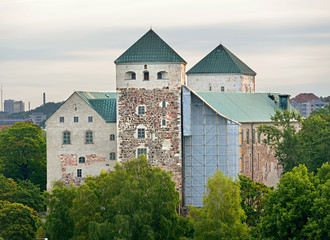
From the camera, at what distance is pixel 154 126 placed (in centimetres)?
7531

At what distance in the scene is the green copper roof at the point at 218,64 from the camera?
101m

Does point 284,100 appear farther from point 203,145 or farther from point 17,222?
point 17,222

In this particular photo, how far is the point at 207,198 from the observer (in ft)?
194

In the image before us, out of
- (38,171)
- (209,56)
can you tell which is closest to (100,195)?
(38,171)

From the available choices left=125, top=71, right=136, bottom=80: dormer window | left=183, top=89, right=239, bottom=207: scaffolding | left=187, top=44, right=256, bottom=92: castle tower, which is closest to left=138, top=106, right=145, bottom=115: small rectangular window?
left=125, top=71, right=136, bottom=80: dormer window

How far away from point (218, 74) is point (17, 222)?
37.7m

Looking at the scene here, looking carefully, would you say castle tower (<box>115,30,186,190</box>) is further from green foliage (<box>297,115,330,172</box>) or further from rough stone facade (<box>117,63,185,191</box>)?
green foliage (<box>297,115,330,172</box>)

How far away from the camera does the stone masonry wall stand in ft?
246

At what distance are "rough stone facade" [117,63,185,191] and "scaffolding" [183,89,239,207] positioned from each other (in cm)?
84

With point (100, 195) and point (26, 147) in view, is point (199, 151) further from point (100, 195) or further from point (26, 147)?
point (26, 147)

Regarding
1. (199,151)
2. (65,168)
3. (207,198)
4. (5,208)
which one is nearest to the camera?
(207,198)

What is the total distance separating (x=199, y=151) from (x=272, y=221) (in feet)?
69.9

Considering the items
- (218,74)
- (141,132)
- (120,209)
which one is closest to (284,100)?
(218,74)

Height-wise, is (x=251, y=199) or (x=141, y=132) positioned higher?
(x=141, y=132)
